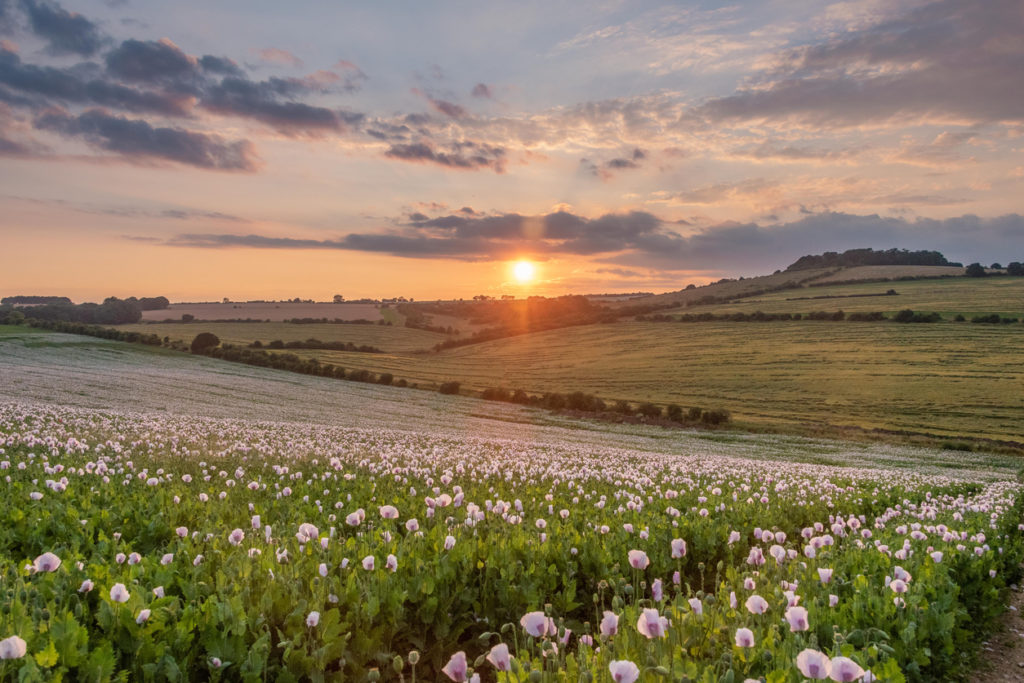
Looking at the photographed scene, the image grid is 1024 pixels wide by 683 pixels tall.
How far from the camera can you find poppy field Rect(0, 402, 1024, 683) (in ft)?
14.0

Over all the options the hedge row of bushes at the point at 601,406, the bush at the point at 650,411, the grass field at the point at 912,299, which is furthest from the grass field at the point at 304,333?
the bush at the point at 650,411

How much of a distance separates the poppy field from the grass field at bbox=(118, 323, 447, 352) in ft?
290

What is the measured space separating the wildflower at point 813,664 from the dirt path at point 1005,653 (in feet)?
16.5

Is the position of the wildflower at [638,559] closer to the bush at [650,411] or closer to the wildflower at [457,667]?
the wildflower at [457,667]

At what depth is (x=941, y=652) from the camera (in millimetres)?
6242

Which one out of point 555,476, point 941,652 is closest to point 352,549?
point 941,652

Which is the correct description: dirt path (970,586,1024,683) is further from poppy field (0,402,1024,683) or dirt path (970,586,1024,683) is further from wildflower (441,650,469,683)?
wildflower (441,650,469,683)

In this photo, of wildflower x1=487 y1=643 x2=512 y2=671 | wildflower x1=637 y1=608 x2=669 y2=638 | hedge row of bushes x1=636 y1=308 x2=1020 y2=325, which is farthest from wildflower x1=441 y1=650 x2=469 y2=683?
hedge row of bushes x1=636 y1=308 x2=1020 y2=325

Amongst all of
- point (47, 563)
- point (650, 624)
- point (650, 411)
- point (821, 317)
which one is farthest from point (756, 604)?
point (821, 317)

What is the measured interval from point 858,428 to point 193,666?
54.0m

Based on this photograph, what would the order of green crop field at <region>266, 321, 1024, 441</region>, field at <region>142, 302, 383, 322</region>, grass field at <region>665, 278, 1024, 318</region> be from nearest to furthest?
green crop field at <region>266, 321, 1024, 441</region> < grass field at <region>665, 278, 1024, 318</region> < field at <region>142, 302, 383, 322</region>

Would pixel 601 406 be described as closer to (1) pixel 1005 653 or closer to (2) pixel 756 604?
(1) pixel 1005 653

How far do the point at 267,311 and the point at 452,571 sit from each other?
138m

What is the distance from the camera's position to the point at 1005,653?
24.9ft
